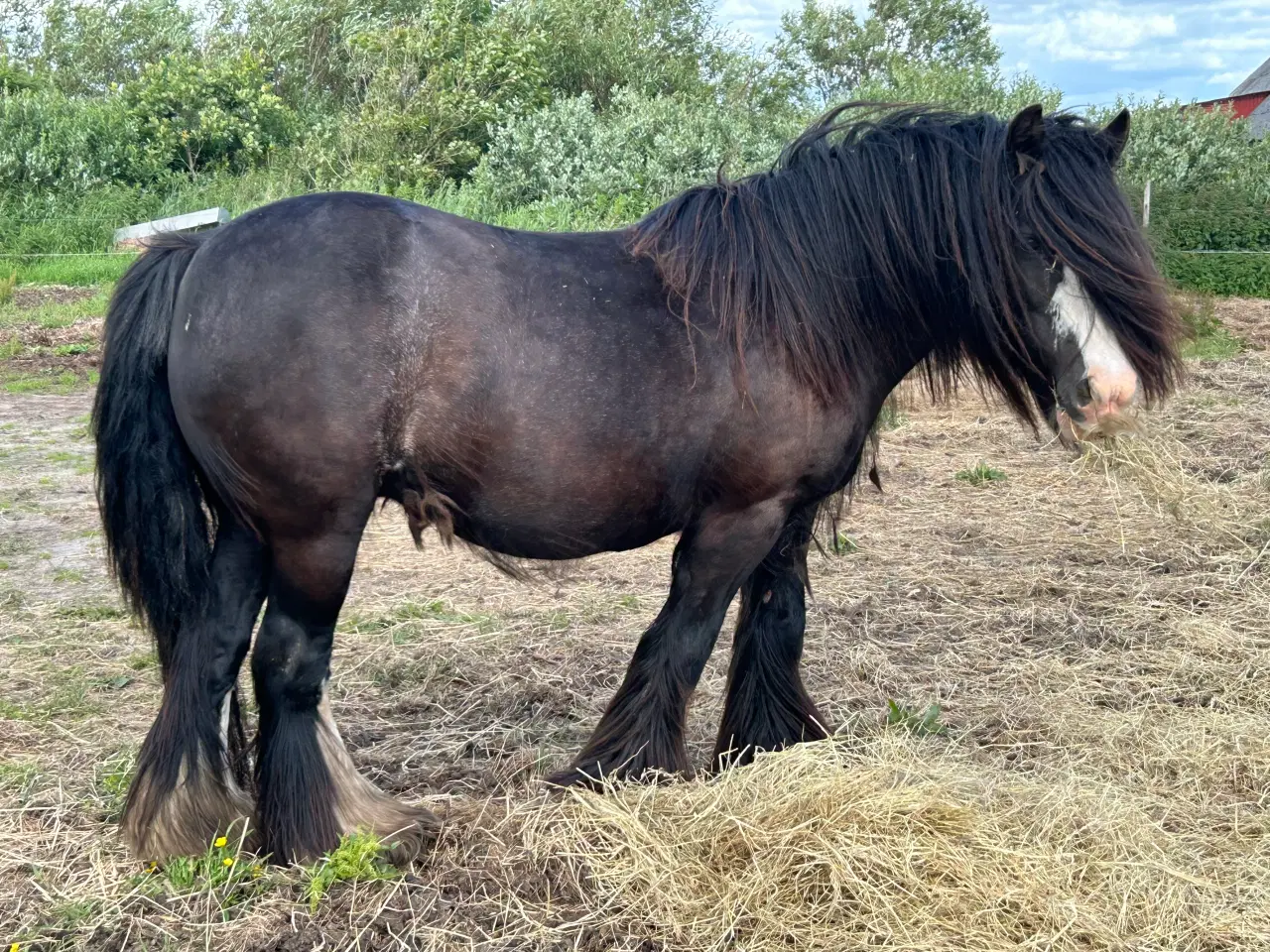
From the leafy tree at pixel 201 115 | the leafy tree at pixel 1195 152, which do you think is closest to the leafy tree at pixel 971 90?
the leafy tree at pixel 1195 152

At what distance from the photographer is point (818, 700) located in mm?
4168

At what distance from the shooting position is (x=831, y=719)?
3992 millimetres

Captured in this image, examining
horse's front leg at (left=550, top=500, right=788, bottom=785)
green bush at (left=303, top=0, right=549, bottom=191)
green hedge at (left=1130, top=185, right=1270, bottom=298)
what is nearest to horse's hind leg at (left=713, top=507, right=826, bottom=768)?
horse's front leg at (left=550, top=500, right=788, bottom=785)

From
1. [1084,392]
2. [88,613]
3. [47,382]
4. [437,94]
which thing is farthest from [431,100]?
[1084,392]

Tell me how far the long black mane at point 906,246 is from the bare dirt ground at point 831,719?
1.18m

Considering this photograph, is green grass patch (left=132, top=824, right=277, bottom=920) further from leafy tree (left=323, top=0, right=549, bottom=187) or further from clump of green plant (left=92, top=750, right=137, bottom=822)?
leafy tree (left=323, top=0, right=549, bottom=187)

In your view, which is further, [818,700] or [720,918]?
[818,700]

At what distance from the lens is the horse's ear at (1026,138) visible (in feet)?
9.95

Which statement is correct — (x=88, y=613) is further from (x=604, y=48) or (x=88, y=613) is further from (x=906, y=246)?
(x=604, y=48)

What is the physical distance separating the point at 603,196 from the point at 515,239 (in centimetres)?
1391

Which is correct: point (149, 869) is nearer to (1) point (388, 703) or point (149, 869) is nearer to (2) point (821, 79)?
(1) point (388, 703)

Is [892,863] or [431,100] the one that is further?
[431,100]

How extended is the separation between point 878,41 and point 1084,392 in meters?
42.4

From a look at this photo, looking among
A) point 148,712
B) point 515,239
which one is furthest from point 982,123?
point 148,712
